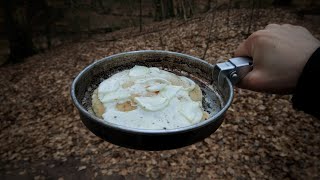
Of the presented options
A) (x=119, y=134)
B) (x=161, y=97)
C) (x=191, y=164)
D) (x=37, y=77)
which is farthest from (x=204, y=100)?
(x=37, y=77)

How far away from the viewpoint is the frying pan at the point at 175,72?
107cm

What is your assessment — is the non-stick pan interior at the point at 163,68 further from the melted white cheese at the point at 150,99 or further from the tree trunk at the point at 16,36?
the tree trunk at the point at 16,36

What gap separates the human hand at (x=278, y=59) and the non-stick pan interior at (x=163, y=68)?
0.53 ft

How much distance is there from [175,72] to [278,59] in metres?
0.56

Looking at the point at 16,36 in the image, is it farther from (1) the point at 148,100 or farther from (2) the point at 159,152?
(1) the point at 148,100

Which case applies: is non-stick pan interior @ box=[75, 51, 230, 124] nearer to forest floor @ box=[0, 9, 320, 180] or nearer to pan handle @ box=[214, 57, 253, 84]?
pan handle @ box=[214, 57, 253, 84]

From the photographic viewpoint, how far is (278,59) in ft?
4.17

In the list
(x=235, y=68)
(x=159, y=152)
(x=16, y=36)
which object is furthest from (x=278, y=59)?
(x=16, y=36)

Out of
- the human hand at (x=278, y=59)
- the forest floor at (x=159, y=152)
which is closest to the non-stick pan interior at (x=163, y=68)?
the human hand at (x=278, y=59)

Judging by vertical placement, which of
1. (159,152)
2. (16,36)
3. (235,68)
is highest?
(235,68)

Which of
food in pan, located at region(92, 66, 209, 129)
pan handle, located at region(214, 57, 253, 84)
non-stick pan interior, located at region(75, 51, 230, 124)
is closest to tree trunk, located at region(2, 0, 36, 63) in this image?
non-stick pan interior, located at region(75, 51, 230, 124)

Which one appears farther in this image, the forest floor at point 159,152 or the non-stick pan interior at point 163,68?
the forest floor at point 159,152

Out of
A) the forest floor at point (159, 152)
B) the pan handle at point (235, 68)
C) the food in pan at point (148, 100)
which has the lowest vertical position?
the forest floor at point (159, 152)

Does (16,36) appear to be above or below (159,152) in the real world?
above
